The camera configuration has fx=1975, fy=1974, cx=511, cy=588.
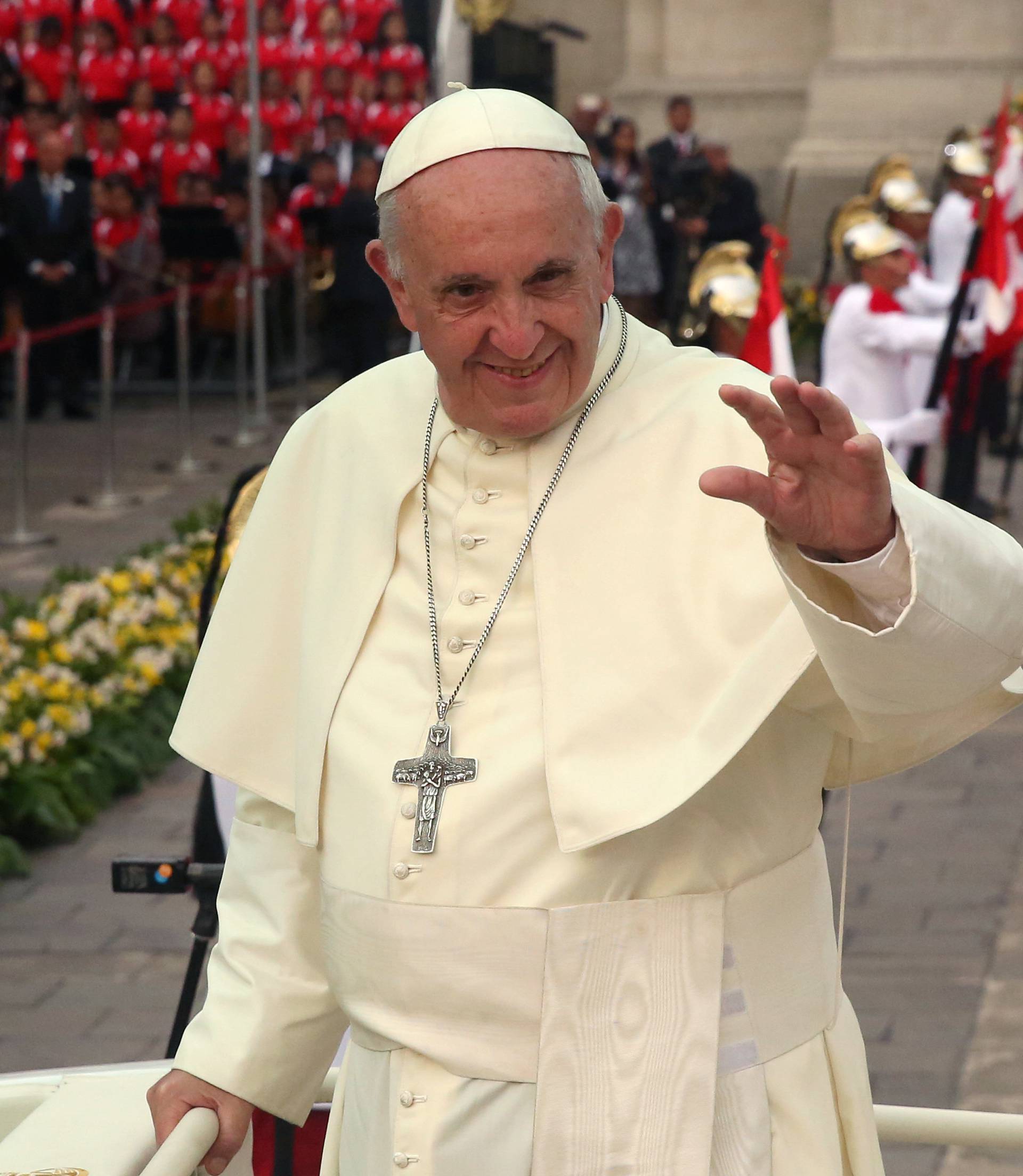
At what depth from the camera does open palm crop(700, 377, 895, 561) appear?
1.71 m

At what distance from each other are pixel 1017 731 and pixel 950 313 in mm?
2476

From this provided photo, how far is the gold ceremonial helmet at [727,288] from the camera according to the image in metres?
6.90

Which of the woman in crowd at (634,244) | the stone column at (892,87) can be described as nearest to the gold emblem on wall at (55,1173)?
the woman in crowd at (634,244)

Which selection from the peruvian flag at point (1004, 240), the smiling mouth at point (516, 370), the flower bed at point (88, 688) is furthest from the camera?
the peruvian flag at point (1004, 240)

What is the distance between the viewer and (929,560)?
1.76 m

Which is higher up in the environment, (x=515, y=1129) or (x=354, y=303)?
(x=515, y=1129)

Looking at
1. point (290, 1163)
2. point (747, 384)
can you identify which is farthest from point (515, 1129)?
point (747, 384)

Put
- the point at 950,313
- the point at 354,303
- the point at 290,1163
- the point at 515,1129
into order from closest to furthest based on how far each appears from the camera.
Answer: the point at 515,1129
the point at 290,1163
the point at 950,313
the point at 354,303

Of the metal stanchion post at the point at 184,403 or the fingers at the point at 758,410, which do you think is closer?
the fingers at the point at 758,410

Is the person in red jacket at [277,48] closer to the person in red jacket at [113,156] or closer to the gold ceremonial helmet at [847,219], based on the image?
the person in red jacket at [113,156]

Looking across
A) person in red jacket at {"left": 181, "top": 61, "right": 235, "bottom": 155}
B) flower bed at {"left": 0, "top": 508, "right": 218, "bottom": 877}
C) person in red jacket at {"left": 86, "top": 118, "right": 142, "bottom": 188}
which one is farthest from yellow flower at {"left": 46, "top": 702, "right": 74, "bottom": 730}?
person in red jacket at {"left": 181, "top": 61, "right": 235, "bottom": 155}

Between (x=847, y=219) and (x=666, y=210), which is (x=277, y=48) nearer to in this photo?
(x=666, y=210)

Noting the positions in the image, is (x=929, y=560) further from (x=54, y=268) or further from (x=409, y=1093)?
(x=54, y=268)

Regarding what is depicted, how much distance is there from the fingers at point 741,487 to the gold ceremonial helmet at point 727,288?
17.2 feet
